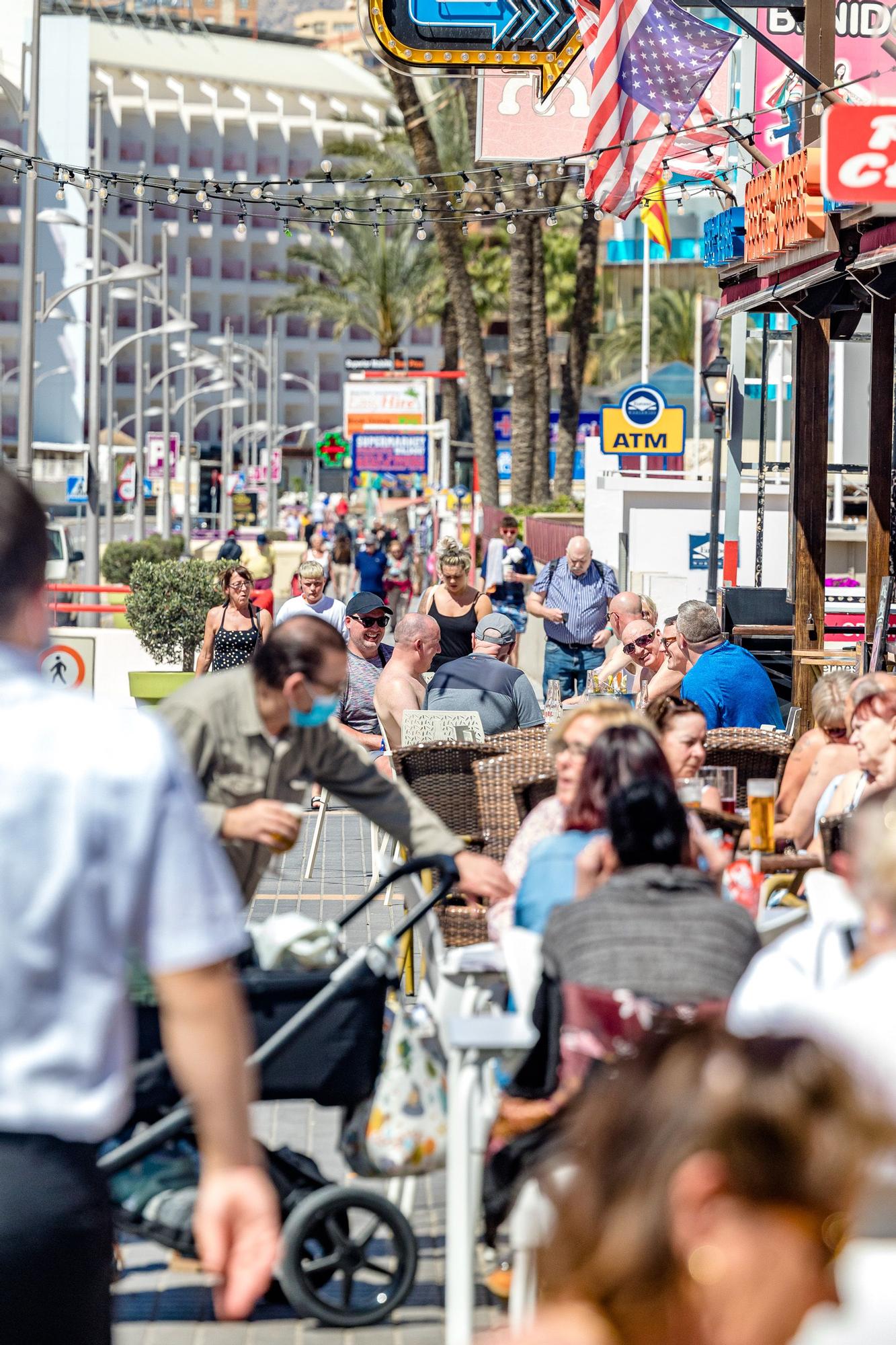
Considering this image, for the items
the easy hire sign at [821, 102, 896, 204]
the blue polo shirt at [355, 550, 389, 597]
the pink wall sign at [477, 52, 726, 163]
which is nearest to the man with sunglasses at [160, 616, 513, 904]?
the easy hire sign at [821, 102, 896, 204]

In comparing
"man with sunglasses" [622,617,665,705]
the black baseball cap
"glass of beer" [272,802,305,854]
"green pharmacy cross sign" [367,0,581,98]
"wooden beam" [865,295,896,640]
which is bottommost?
"glass of beer" [272,802,305,854]

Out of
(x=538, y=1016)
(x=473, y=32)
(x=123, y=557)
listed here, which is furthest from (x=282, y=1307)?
(x=123, y=557)

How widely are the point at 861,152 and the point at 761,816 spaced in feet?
9.23

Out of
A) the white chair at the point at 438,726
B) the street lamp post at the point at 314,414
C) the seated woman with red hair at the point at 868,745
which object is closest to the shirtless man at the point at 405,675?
the white chair at the point at 438,726

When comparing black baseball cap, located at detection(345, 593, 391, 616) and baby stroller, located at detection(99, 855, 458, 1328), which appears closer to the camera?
baby stroller, located at detection(99, 855, 458, 1328)

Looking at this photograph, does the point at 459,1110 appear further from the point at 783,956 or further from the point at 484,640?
the point at 484,640

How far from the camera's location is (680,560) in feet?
71.2

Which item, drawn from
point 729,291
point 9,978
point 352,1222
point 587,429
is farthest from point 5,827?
point 587,429

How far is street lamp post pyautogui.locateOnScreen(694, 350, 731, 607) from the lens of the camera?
18.7m

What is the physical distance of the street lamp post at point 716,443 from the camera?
18.7 m

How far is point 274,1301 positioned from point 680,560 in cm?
1753

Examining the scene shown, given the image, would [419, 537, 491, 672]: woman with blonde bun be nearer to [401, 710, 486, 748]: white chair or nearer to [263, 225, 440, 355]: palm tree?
[401, 710, 486, 748]: white chair

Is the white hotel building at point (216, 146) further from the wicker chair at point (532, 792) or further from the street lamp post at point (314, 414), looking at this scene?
the wicker chair at point (532, 792)

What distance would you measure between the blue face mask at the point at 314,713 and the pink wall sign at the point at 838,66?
6.55 m
